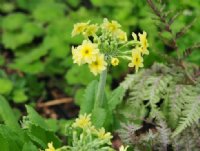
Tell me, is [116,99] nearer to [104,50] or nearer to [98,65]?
[104,50]

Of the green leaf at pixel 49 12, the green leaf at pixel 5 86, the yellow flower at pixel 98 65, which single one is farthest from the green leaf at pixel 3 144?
the green leaf at pixel 49 12

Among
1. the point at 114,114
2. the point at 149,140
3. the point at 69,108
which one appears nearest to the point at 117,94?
the point at 114,114

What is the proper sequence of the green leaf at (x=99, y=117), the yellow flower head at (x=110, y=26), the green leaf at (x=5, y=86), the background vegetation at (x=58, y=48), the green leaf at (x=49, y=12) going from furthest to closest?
the green leaf at (x=49, y=12)
the background vegetation at (x=58, y=48)
the green leaf at (x=5, y=86)
the green leaf at (x=99, y=117)
the yellow flower head at (x=110, y=26)

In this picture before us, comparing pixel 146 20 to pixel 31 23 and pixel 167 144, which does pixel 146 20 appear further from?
pixel 167 144

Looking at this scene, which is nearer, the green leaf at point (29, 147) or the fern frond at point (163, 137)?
the green leaf at point (29, 147)

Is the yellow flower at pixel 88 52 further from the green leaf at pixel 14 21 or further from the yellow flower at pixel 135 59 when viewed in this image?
the green leaf at pixel 14 21

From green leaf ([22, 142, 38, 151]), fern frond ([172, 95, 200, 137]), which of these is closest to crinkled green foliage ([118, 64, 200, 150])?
fern frond ([172, 95, 200, 137])

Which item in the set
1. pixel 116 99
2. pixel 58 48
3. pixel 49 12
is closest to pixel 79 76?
pixel 58 48
